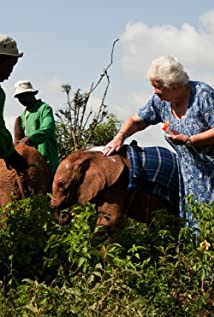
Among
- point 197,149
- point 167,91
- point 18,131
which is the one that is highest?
point 167,91

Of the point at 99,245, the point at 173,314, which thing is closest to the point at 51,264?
the point at 99,245

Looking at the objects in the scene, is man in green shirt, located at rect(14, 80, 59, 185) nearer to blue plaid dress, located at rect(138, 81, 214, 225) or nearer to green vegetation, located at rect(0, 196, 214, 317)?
blue plaid dress, located at rect(138, 81, 214, 225)

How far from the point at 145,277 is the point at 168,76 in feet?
5.89

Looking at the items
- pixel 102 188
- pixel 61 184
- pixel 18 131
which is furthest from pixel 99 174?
pixel 18 131

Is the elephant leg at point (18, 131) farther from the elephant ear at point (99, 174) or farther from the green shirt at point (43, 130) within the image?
the elephant ear at point (99, 174)

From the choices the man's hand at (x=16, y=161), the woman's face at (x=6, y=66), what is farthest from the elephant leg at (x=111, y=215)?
the woman's face at (x=6, y=66)

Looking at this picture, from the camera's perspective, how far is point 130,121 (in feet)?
25.0

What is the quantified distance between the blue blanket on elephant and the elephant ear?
0.13 metres

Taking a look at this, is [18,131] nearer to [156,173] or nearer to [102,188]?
[102,188]

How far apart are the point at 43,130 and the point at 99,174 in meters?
2.39

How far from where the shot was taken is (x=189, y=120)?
273 inches

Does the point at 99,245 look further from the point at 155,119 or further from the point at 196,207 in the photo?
the point at 155,119

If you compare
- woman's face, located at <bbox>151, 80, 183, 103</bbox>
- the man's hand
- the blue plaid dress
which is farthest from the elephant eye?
woman's face, located at <bbox>151, 80, 183, 103</bbox>

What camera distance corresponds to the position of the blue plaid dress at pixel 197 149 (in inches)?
271
